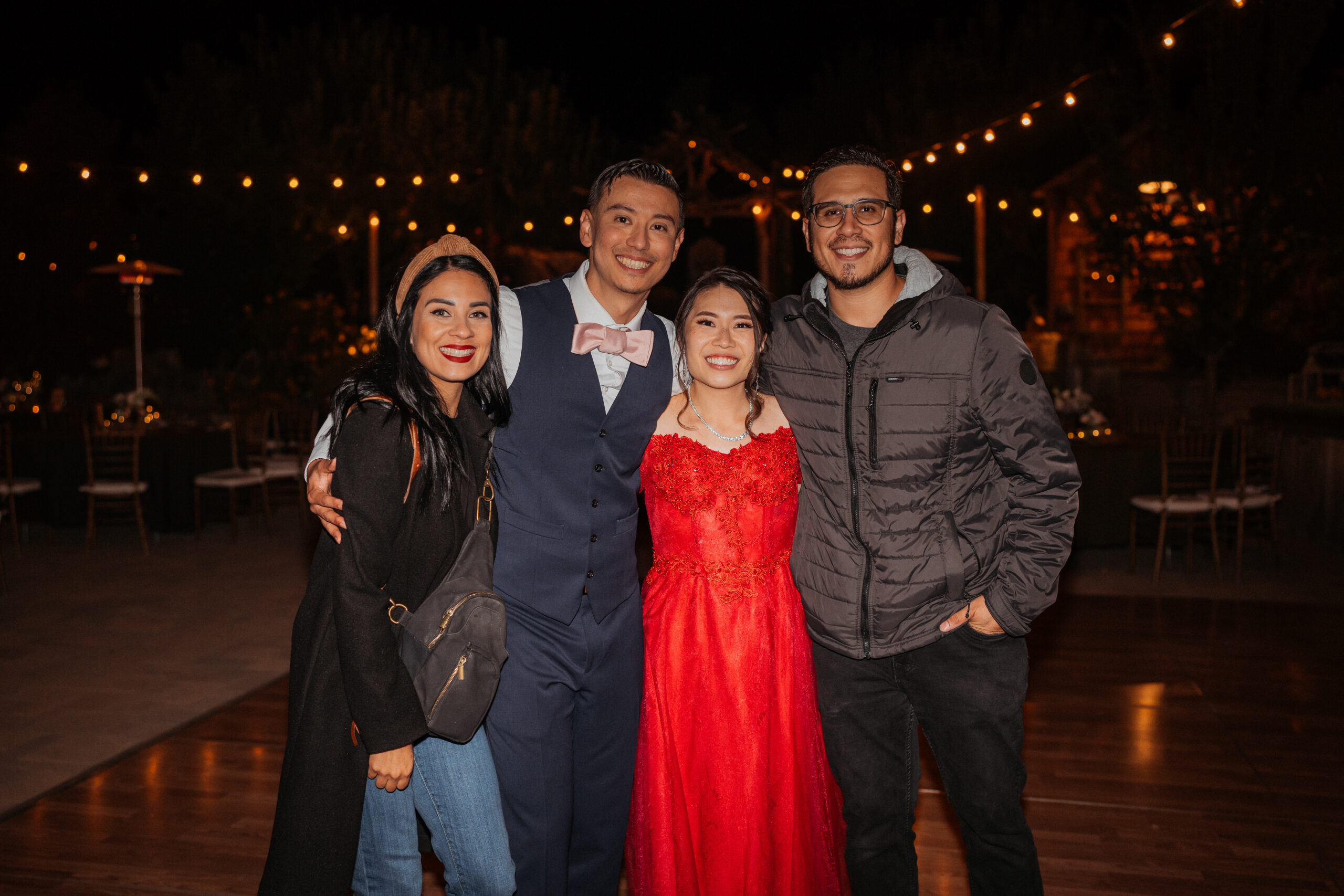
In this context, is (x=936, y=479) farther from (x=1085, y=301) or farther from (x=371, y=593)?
(x=1085, y=301)

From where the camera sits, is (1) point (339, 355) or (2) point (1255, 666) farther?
(1) point (339, 355)

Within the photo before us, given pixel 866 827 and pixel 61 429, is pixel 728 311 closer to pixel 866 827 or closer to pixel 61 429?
pixel 866 827

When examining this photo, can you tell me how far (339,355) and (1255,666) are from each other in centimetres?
902

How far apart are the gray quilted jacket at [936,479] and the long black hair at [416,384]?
0.84 m

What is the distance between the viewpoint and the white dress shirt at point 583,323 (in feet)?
7.14

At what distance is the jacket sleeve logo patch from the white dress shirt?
82cm

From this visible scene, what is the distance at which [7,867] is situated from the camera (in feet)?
8.86

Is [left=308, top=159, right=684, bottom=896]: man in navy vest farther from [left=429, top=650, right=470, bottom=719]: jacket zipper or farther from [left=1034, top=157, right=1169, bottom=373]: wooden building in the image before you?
[left=1034, top=157, right=1169, bottom=373]: wooden building

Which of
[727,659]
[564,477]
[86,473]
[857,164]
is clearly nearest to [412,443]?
[564,477]

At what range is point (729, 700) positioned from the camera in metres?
2.19

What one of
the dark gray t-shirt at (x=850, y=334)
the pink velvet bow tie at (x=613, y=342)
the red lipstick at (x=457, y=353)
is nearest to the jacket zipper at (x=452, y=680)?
the red lipstick at (x=457, y=353)

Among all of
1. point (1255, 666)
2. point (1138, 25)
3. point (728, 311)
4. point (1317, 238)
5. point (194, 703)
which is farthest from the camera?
point (1138, 25)

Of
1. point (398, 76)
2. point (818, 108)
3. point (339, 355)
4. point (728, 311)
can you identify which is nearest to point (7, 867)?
point (728, 311)

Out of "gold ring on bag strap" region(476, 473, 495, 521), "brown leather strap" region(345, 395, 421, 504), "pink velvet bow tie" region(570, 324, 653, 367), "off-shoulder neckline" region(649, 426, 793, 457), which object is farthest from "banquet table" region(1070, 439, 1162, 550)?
"brown leather strap" region(345, 395, 421, 504)
